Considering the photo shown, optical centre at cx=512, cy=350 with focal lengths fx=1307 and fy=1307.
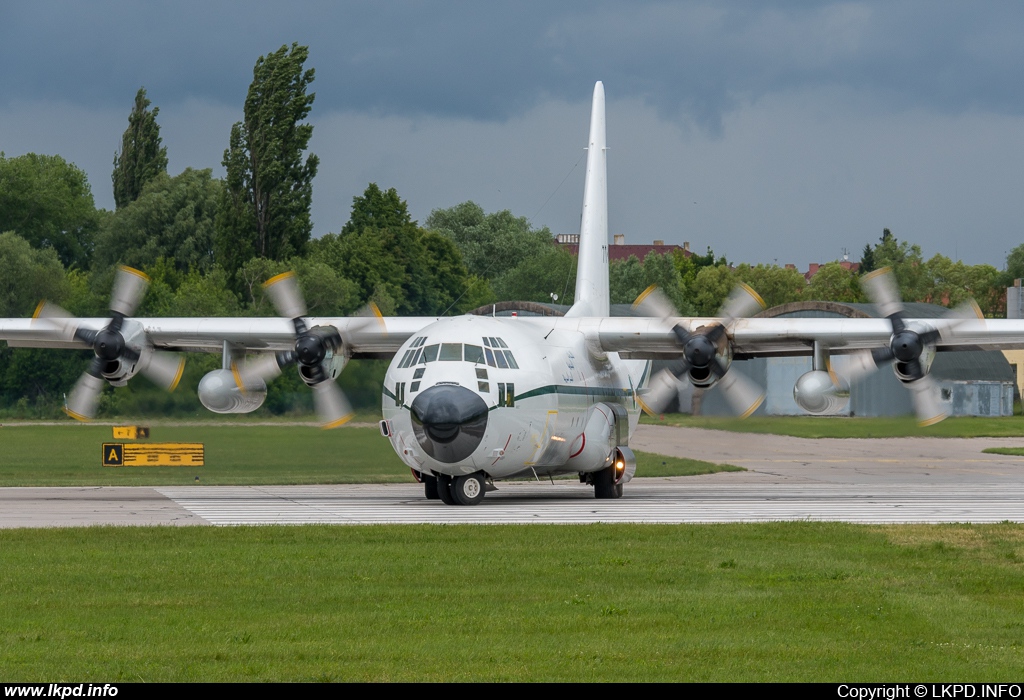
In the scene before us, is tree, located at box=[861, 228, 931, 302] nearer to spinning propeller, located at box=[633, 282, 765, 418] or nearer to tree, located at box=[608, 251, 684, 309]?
tree, located at box=[608, 251, 684, 309]

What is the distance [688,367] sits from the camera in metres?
24.7

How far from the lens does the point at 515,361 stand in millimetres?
22438

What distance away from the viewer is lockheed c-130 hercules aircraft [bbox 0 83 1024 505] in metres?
21.9

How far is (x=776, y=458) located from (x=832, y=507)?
59.4 feet

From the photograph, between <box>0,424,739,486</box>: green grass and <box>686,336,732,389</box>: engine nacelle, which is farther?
<box>0,424,739,486</box>: green grass

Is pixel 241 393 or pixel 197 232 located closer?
pixel 241 393

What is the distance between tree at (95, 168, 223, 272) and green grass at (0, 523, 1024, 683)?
2304 inches

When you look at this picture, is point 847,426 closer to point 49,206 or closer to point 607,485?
point 607,485

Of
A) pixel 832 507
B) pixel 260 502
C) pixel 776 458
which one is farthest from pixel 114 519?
pixel 776 458

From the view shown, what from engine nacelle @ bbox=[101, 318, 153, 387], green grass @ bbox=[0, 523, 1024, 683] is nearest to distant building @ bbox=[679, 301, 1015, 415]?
engine nacelle @ bbox=[101, 318, 153, 387]

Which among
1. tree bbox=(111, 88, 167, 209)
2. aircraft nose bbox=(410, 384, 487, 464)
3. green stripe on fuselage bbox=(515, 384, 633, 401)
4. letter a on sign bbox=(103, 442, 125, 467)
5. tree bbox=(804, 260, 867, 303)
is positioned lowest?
letter a on sign bbox=(103, 442, 125, 467)

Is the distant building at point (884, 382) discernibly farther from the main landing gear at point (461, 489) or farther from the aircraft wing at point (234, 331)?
the main landing gear at point (461, 489)

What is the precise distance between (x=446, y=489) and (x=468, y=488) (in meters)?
0.39
